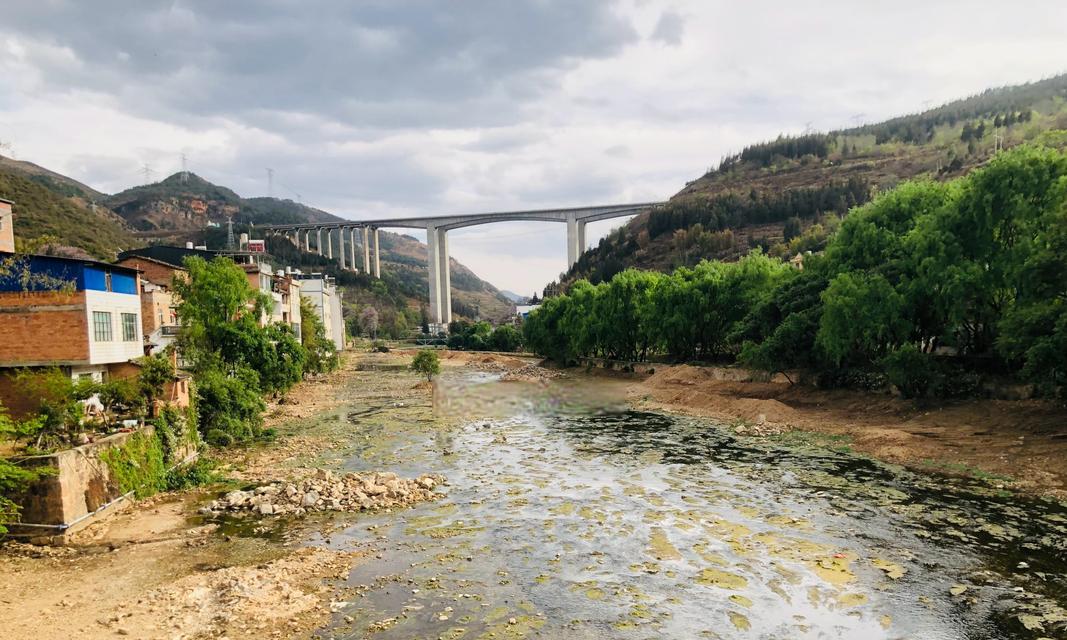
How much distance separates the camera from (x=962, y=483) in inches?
765

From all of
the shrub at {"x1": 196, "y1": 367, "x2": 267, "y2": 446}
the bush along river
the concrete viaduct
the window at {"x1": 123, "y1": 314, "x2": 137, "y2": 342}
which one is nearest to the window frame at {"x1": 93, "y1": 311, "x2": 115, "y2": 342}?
the window at {"x1": 123, "y1": 314, "x2": 137, "y2": 342}

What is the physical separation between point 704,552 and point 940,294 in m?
20.7

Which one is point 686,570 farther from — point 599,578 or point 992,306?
point 992,306

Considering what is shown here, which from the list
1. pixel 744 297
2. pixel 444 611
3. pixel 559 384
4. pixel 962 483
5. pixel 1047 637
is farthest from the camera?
pixel 559 384

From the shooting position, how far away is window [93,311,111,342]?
76.2 feet

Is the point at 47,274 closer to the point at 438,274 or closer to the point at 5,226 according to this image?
the point at 5,226

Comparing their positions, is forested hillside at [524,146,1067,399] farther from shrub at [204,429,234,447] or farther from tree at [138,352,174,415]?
tree at [138,352,174,415]

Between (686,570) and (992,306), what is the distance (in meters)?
23.3

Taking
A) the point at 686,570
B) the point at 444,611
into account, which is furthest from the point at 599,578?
the point at 444,611

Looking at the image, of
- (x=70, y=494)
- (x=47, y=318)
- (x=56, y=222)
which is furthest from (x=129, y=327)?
(x=56, y=222)

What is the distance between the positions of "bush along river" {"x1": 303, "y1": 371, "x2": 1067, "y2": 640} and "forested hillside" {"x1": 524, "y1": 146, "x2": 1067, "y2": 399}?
8.34 meters

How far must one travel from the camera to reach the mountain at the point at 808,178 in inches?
4309

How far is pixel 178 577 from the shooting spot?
13.8 metres

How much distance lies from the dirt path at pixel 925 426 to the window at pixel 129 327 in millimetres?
26479
